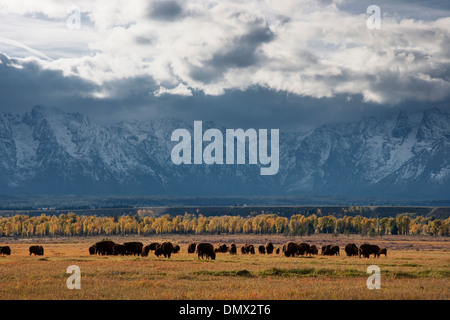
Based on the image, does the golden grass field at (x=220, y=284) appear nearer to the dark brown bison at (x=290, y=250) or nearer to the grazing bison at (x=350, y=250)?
the dark brown bison at (x=290, y=250)

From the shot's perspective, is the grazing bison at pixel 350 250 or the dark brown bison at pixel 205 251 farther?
the grazing bison at pixel 350 250

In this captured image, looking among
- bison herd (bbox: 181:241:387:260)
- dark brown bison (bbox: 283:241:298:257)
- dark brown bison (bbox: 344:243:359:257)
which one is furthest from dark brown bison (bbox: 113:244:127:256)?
dark brown bison (bbox: 344:243:359:257)

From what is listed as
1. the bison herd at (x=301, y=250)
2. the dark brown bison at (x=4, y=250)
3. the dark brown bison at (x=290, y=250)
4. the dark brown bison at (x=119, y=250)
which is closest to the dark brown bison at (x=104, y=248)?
the dark brown bison at (x=119, y=250)

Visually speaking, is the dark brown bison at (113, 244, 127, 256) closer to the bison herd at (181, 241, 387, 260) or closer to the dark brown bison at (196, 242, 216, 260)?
the bison herd at (181, 241, 387, 260)

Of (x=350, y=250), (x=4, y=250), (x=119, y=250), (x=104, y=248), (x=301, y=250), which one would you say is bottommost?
(x=350, y=250)

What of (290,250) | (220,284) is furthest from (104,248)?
(220,284)

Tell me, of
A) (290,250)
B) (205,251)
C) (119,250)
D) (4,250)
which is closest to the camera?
(205,251)

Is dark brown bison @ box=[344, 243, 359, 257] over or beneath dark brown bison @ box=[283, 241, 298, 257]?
beneath

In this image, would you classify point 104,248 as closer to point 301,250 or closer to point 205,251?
point 205,251

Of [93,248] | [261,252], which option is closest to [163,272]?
[93,248]

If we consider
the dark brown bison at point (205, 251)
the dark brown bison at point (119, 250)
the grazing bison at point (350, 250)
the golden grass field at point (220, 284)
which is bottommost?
the grazing bison at point (350, 250)

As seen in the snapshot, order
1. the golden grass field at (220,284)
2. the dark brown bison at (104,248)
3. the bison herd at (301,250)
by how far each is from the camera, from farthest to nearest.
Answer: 1. the dark brown bison at (104,248)
2. the bison herd at (301,250)
3. the golden grass field at (220,284)
